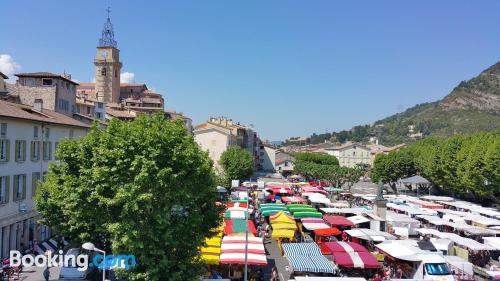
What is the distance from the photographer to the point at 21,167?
3338cm

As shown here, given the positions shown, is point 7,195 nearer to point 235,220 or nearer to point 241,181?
point 235,220

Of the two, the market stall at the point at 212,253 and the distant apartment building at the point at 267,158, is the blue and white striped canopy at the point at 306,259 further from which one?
the distant apartment building at the point at 267,158

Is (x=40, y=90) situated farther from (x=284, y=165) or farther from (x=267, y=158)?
(x=284, y=165)

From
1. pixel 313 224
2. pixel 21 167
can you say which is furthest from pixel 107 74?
pixel 313 224

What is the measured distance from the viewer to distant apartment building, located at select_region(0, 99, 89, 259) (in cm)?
3086

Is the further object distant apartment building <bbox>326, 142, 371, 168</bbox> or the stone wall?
distant apartment building <bbox>326, 142, 371, 168</bbox>

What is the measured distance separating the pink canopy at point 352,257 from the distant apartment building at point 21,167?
21279mm

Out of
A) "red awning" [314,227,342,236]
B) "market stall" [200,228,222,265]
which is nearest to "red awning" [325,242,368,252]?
"red awning" [314,227,342,236]

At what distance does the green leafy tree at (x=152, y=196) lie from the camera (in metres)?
19.1

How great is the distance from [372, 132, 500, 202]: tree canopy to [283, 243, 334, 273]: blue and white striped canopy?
35.1 metres

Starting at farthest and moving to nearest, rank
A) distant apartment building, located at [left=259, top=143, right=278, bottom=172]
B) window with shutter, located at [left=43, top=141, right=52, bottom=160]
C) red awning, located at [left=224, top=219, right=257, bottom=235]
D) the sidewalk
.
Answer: distant apartment building, located at [left=259, top=143, right=278, bottom=172]
window with shutter, located at [left=43, top=141, right=52, bottom=160]
red awning, located at [left=224, top=219, right=257, bottom=235]
the sidewalk

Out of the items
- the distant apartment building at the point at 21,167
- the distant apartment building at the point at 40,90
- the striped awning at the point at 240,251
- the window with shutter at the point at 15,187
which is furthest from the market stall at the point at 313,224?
the distant apartment building at the point at 40,90

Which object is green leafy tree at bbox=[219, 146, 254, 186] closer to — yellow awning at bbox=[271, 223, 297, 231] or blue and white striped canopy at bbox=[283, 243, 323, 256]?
yellow awning at bbox=[271, 223, 297, 231]

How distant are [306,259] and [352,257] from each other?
107 inches
